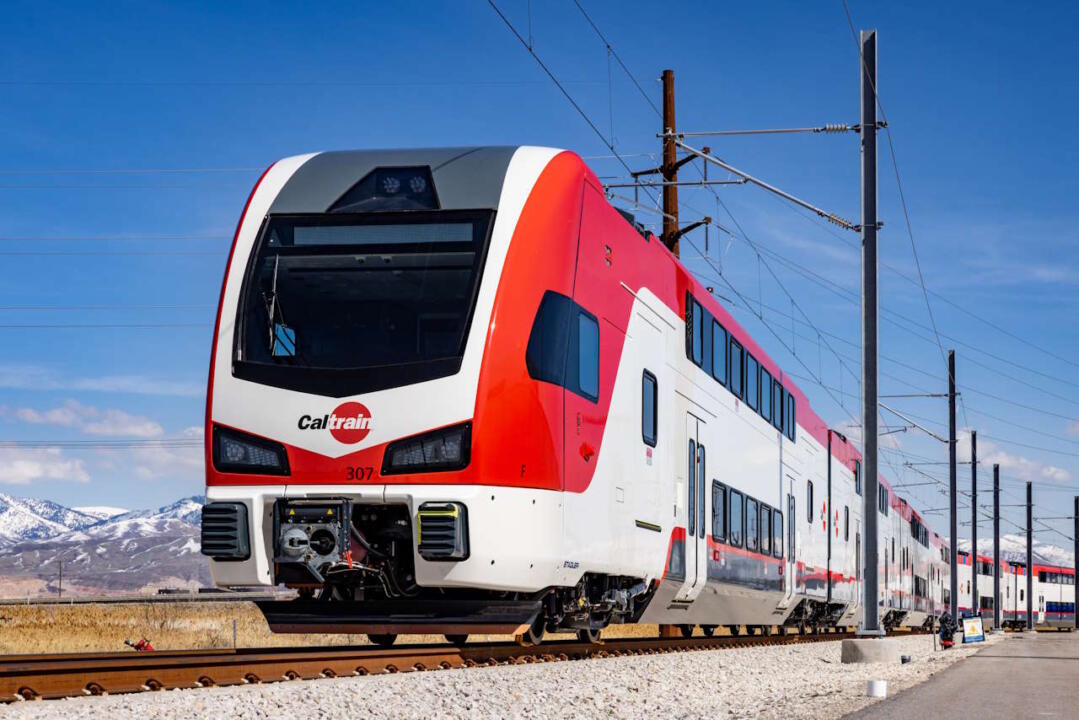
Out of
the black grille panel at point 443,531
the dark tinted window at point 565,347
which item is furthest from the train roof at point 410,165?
the black grille panel at point 443,531

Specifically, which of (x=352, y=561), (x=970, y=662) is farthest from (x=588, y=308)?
(x=970, y=662)

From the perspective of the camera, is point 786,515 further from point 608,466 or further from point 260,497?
point 260,497

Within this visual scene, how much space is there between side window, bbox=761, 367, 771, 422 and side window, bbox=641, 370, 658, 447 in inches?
311

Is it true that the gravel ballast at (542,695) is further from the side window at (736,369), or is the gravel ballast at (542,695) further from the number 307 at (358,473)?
the side window at (736,369)

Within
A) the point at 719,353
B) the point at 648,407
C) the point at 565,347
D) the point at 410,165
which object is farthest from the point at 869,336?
the point at 410,165

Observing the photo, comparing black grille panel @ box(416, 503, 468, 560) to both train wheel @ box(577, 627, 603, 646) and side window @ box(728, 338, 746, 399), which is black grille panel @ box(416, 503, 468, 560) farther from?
side window @ box(728, 338, 746, 399)

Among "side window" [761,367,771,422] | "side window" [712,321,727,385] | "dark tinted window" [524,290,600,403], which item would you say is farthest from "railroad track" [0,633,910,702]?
"side window" [761,367,771,422]

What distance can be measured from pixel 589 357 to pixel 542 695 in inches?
164

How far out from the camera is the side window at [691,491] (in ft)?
55.9

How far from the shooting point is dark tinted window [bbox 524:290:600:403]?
480 inches

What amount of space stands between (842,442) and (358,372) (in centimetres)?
2396

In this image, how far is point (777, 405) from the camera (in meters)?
24.9

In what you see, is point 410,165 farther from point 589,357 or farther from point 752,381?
point 752,381

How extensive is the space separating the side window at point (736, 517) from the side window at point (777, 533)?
2901 mm
